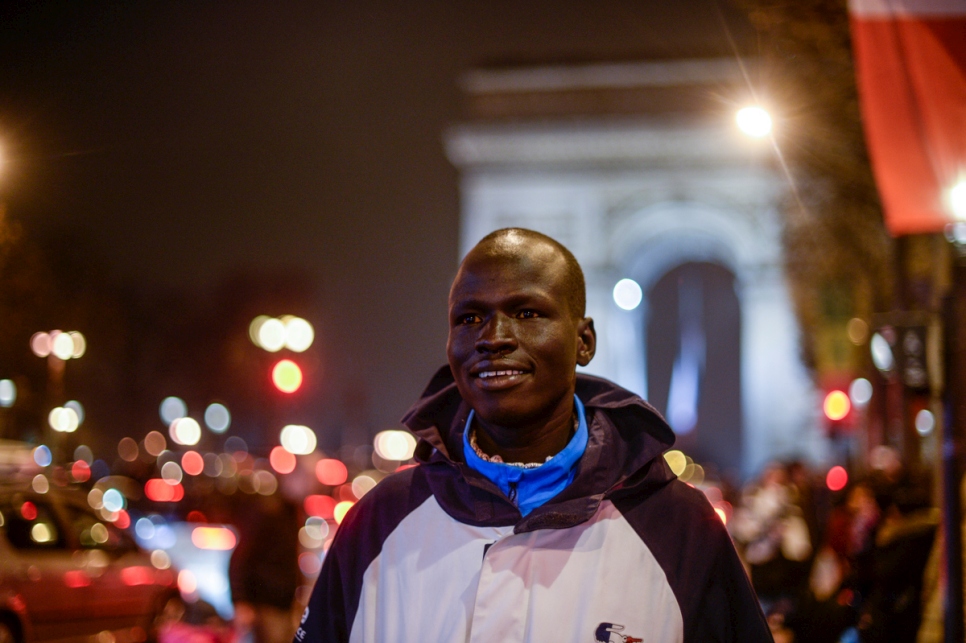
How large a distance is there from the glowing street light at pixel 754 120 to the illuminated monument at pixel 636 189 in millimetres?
26889

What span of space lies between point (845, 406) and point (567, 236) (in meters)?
14.9

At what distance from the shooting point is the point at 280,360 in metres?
14.3

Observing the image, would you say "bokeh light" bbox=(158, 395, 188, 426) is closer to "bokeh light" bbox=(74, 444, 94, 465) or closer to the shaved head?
"bokeh light" bbox=(74, 444, 94, 465)

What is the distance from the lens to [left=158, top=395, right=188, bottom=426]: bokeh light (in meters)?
49.4

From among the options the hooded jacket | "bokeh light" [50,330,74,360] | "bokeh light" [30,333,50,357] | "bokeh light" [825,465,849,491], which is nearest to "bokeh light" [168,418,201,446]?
"bokeh light" [30,333,50,357]

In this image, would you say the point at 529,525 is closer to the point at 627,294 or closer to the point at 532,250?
the point at 532,250

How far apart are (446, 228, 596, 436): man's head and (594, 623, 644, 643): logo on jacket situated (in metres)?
0.50

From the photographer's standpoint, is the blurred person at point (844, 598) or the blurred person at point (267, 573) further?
the blurred person at point (267, 573)

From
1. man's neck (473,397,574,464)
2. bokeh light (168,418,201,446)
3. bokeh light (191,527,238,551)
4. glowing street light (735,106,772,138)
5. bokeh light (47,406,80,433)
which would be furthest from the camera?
bokeh light (168,418,201,446)

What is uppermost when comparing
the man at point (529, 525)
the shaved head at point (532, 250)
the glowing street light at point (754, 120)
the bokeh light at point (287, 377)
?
the glowing street light at point (754, 120)

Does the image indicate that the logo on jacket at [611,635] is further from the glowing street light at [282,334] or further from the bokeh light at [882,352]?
the glowing street light at [282,334]

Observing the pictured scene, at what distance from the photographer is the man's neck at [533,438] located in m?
2.61

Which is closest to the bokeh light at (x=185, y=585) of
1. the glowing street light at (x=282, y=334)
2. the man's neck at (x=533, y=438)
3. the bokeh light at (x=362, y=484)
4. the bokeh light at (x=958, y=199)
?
the glowing street light at (x=282, y=334)

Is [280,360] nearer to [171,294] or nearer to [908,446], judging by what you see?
[908,446]
